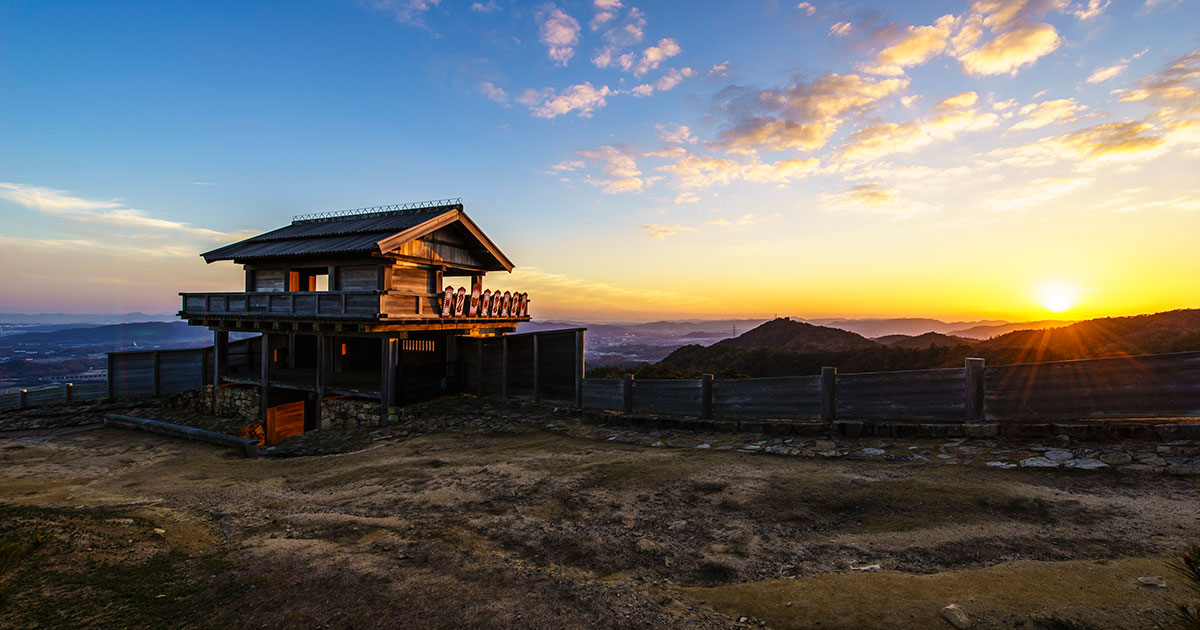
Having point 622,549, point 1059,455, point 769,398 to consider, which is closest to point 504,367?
point 769,398

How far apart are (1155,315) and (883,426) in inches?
1574

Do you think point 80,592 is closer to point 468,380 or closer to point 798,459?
point 798,459

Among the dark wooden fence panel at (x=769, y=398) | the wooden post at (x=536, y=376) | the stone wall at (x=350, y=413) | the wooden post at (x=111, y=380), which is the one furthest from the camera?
the wooden post at (x=111, y=380)

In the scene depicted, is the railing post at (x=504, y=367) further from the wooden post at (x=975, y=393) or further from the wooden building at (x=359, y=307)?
the wooden post at (x=975, y=393)

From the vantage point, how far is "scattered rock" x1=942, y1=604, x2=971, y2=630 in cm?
373

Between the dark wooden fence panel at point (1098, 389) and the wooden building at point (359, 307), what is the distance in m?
16.2

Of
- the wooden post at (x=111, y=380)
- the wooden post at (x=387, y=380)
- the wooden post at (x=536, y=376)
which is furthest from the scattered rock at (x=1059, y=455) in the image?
the wooden post at (x=111, y=380)

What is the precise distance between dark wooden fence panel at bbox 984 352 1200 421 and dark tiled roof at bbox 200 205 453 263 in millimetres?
18559

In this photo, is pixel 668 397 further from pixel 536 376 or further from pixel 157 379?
pixel 157 379

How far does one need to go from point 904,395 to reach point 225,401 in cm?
2745

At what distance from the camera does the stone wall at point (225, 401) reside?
21.0 meters

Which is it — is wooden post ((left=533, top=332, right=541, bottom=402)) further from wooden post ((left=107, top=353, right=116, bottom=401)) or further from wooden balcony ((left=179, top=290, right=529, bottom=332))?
wooden post ((left=107, top=353, right=116, bottom=401))

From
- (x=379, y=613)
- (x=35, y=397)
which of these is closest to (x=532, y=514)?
(x=379, y=613)

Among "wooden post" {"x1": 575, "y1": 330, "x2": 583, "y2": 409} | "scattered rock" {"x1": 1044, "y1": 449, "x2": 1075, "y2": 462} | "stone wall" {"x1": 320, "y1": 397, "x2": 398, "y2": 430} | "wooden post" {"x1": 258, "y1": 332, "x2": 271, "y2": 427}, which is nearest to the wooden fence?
"scattered rock" {"x1": 1044, "y1": 449, "x2": 1075, "y2": 462}
